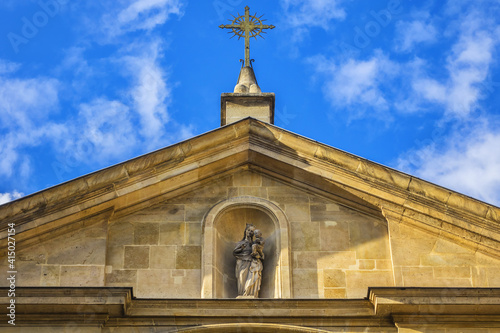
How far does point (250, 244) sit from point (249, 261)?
1.12ft

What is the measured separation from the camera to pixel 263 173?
21922 mm

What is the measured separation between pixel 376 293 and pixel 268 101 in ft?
20.2

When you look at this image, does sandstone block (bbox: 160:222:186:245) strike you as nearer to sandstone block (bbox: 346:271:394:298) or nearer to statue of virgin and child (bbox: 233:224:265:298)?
statue of virgin and child (bbox: 233:224:265:298)

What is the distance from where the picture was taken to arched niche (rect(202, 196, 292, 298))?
2050cm

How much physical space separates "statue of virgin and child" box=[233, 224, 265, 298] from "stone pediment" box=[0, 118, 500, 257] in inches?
53.8

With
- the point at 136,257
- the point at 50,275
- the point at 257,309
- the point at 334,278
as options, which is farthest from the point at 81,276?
the point at 334,278

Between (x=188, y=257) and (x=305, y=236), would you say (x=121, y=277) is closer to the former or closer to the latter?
(x=188, y=257)

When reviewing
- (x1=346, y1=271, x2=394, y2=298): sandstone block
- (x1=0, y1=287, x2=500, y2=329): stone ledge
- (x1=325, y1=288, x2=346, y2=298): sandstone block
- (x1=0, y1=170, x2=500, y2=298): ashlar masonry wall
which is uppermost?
(x1=0, y1=170, x2=500, y2=298): ashlar masonry wall

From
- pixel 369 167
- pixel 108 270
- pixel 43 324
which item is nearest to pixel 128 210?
pixel 108 270

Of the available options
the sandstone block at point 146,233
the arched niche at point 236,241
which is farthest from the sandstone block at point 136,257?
the arched niche at point 236,241

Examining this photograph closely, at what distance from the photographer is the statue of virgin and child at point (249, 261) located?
2041 cm

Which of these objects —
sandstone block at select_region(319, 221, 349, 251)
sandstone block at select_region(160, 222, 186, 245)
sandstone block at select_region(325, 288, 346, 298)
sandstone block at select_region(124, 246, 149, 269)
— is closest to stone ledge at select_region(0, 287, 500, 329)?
sandstone block at select_region(325, 288, 346, 298)

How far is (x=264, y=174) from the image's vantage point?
21.9 m

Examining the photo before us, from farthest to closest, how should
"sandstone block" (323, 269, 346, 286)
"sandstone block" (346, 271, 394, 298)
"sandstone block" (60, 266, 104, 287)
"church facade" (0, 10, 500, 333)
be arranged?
"sandstone block" (323, 269, 346, 286) < "sandstone block" (346, 271, 394, 298) < "sandstone block" (60, 266, 104, 287) < "church facade" (0, 10, 500, 333)
